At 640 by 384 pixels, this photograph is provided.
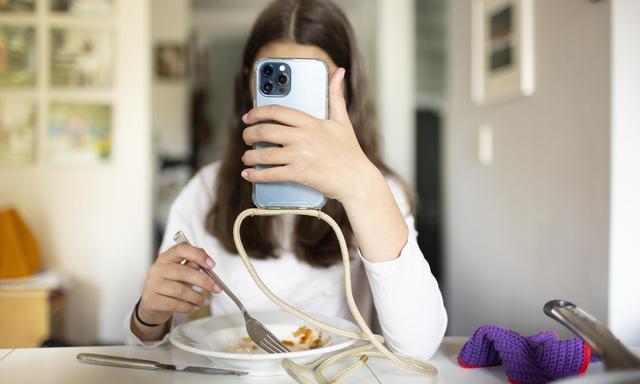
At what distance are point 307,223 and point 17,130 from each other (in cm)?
136

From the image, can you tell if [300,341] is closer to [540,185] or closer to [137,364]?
[137,364]

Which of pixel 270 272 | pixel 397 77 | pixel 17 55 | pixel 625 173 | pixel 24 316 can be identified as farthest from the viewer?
pixel 397 77

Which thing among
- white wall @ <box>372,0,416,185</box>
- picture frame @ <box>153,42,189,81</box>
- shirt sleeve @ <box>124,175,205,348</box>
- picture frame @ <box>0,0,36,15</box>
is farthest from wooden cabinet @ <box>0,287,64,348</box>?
picture frame @ <box>153,42,189,81</box>

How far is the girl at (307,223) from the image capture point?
555mm

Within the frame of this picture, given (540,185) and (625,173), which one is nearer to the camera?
(625,173)

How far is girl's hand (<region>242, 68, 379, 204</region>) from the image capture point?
540 millimetres

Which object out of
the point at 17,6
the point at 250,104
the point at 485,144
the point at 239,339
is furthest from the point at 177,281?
the point at 17,6

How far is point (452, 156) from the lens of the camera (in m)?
1.73

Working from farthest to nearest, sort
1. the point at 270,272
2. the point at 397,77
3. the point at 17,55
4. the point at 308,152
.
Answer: the point at 397,77 → the point at 17,55 → the point at 270,272 → the point at 308,152

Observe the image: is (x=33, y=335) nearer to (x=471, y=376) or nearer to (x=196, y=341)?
(x=196, y=341)

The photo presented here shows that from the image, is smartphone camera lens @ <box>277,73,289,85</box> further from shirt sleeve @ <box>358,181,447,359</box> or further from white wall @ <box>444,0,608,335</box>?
white wall @ <box>444,0,608,335</box>

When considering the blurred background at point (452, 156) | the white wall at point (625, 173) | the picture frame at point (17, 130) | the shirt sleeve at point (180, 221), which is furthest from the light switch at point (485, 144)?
the picture frame at point (17, 130)

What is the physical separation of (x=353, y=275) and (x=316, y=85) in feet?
1.79

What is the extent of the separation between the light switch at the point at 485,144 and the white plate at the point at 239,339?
2.78ft
